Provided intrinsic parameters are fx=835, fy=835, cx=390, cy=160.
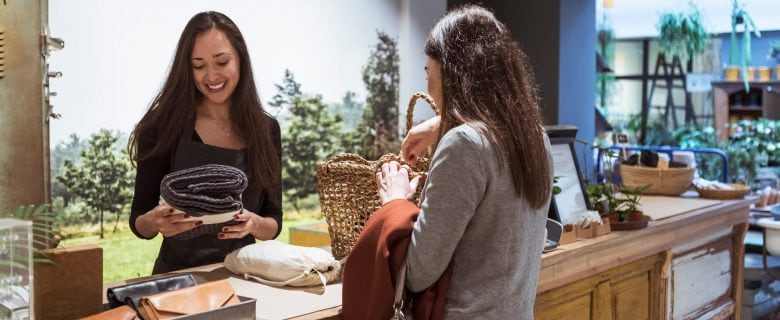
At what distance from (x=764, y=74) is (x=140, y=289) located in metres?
10.2

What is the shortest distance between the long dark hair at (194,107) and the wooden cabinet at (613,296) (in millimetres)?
1019

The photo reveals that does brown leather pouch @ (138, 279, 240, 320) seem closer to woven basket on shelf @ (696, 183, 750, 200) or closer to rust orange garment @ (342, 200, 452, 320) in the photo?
rust orange garment @ (342, 200, 452, 320)

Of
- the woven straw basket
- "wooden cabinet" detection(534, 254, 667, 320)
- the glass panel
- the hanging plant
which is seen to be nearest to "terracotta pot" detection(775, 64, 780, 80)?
the hanging plant

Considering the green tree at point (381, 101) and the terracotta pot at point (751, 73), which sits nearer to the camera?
the green tree at point (381, 101)

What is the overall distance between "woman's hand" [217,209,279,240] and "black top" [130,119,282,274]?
92mm

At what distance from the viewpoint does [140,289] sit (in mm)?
1880

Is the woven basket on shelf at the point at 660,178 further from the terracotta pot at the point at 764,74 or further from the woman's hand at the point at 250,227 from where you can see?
the terracotta pot at the point at 764,74

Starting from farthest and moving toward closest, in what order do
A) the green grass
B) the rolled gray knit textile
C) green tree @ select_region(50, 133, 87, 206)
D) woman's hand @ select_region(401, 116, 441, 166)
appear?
the green grass → green tree @ select_region(50, 133, 87, 206) → woman's hand @ select_region(401, 116, 441, 166) → the rolled gray knit textile

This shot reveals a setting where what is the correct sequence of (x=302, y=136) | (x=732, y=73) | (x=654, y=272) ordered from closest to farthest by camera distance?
(x=654, y=272) < (x=302, y=136) < (x=732, y=73)

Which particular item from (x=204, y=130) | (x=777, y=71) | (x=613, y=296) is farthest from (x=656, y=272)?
(x=777, y=71)

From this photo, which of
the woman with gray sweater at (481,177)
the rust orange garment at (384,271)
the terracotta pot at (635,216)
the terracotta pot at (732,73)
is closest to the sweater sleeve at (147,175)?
the rust orange garment at (384,271)

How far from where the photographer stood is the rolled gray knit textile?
6.86ft

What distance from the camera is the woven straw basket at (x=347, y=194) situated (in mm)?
2365

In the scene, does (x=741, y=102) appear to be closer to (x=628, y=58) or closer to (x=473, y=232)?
(x=628, y=58)
